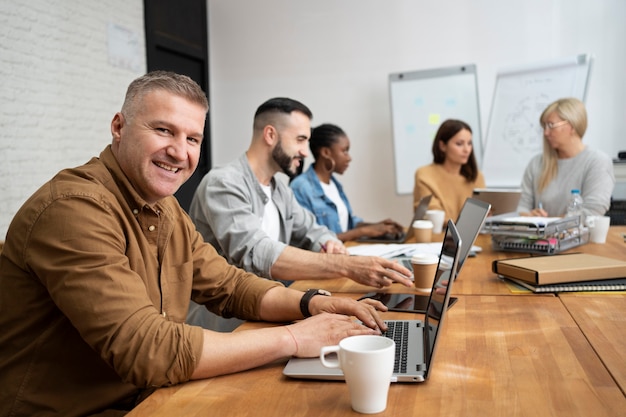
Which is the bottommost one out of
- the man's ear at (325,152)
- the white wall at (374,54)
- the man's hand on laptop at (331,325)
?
the man's hand on laptop at (331,325)

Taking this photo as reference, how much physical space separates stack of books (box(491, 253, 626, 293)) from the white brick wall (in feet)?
9.41

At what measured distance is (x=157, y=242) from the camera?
1.22 metres

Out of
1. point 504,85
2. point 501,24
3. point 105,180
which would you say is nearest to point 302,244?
point 105,180

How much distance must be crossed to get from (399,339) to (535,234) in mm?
1087

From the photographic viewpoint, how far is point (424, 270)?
61.3 inches

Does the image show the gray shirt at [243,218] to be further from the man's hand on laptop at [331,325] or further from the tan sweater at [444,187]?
the tan sweater at [444,187]

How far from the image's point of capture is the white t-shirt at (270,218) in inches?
86.0

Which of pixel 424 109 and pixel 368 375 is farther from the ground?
pixel 424 109

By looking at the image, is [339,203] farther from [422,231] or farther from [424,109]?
[424,109]

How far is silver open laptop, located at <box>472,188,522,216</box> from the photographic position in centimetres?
267

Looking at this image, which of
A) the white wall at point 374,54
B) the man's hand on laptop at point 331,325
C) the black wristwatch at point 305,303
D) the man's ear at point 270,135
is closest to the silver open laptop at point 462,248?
the man's hand on laptop at point 331,325

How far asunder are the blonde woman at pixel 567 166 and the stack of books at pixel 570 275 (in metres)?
1.52

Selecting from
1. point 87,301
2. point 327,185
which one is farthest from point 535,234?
point 327,185

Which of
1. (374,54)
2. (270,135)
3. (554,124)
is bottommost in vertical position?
(270,135)
